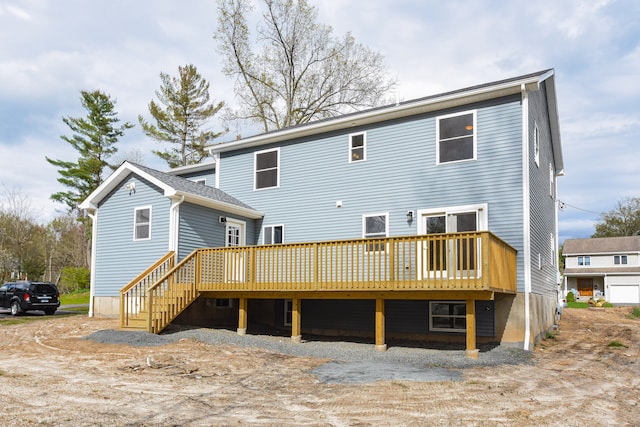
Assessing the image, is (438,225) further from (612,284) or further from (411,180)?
(612,284)

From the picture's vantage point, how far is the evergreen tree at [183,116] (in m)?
35.2

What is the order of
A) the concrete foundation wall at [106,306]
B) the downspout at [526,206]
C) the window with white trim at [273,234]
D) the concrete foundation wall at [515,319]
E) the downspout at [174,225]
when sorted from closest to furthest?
the concrete foundation wall at [515,319]
the downspout at [526,206]
the downspout at [174,225]
the concrete foundation wall at [106,306]
the window with white trim at [273,234]

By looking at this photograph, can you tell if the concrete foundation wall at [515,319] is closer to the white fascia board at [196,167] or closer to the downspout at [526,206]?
the downspout at [526,206]

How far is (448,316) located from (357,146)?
18.6ft

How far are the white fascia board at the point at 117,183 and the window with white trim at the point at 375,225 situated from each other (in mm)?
5627

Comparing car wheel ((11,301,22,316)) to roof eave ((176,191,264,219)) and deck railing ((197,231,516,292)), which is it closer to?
roof eave ((176,191,264,219))

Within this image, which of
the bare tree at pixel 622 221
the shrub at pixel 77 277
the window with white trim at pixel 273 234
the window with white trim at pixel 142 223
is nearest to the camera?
the window with white trim at pixel 142 223

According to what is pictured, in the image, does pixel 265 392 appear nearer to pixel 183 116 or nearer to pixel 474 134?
pixel 474 134

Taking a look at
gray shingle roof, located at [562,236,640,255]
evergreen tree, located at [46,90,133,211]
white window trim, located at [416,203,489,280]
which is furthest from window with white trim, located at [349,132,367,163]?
gray shingle roof, located at [562,236,640,255]

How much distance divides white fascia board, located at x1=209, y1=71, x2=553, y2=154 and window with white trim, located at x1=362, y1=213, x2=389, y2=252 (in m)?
2.86

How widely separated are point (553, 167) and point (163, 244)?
15.2 meters

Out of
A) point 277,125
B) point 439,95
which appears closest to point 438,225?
point 439,95

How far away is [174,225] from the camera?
14.4 meters

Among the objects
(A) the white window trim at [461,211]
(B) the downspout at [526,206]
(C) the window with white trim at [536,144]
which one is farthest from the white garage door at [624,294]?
(A) the white window trim at [461,211]
